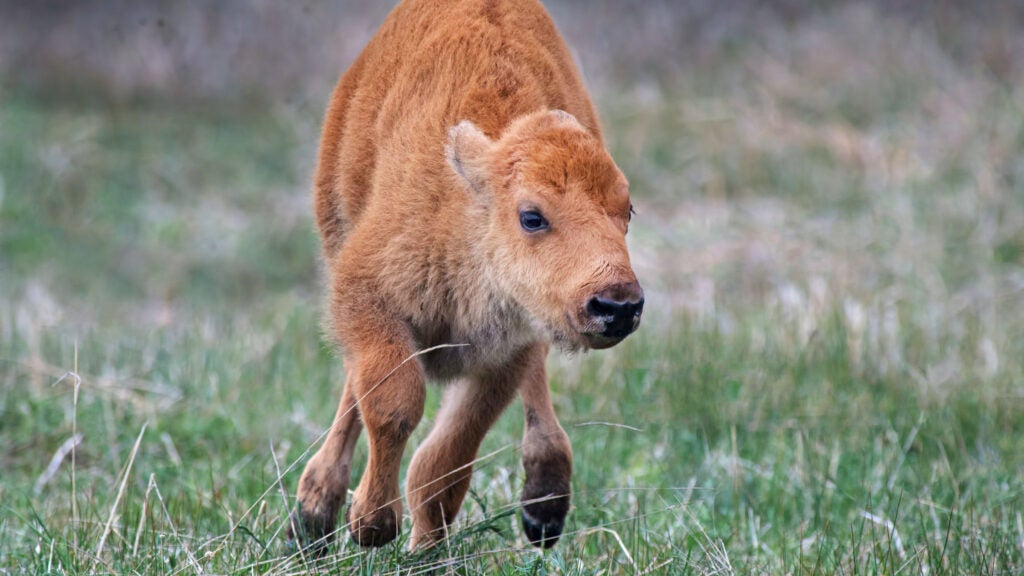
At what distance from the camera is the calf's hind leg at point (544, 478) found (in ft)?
16.5

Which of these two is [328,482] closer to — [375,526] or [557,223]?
[375,526]

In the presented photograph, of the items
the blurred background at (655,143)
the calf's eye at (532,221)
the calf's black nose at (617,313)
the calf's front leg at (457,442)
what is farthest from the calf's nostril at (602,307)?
the blurred background at (655,143)

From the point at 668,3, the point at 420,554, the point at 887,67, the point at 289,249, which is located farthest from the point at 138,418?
the point at 668,3

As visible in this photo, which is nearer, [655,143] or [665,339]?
[665,339]

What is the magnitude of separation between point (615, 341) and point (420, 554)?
1.17 meters

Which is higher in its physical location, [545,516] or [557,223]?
[557,223]

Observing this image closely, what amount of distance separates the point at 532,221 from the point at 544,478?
3.96 feet

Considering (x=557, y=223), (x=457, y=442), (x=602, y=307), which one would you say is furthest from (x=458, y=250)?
(x=457, y=442)

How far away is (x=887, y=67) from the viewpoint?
14961mm

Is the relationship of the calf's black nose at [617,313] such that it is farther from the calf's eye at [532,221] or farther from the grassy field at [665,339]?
the grassy field at [665,339]

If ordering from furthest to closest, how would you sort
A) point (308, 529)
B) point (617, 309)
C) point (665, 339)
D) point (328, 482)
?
point (665, 339)
point (328, 482)
point (308, 529)
point (617, 309)

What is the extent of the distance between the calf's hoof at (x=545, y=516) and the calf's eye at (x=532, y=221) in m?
1.20

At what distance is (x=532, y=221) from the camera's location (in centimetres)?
433

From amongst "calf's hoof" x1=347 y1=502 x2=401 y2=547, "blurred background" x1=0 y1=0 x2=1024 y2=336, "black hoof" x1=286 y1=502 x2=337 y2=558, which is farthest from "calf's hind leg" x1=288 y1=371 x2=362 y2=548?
"blurred background" x1=0 y1=0 x2=1024 y2=336
